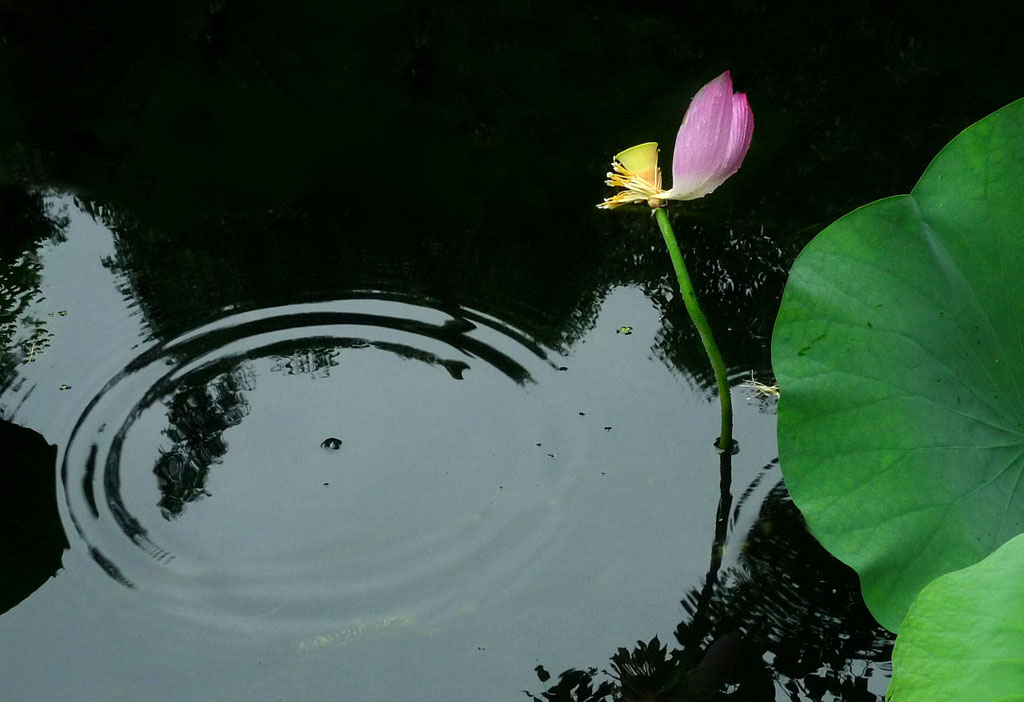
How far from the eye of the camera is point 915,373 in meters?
0.84

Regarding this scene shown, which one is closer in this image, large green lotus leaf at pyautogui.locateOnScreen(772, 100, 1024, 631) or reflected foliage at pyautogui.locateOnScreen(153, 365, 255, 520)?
large green lotus leaf at pyautogui.locateOnScreen(772, 100, 1024, 631)

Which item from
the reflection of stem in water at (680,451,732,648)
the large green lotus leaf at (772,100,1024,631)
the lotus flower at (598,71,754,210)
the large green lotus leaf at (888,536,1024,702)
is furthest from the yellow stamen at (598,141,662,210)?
the large green lotus leaf at (888,536,1024,702)

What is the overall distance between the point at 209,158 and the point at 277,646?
86 centimetres

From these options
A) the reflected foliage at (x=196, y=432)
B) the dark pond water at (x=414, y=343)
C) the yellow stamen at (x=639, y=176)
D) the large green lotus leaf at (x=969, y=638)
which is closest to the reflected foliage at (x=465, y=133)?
the dark pond water at (x=414, y=343)

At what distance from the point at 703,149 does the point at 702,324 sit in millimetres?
167

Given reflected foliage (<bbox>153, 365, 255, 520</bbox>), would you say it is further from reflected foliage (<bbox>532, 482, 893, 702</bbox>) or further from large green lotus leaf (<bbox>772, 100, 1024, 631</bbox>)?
large green lotus leaf (<bbox>772, 100, 1024, 631</bbox>)

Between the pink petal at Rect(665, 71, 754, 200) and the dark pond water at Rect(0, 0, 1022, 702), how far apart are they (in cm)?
25

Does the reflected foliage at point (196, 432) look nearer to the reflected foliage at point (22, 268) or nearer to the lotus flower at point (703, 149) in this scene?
the reflected foliage at point (22, 268)

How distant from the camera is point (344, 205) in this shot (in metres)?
1.39

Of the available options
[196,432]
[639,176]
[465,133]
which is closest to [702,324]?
[639,176]

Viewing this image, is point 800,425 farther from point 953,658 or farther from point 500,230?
point 500,230

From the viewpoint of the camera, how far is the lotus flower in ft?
2.93

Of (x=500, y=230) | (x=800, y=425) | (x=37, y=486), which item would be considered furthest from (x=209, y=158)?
(x=800, y=425)

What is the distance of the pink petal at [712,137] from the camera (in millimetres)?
892
